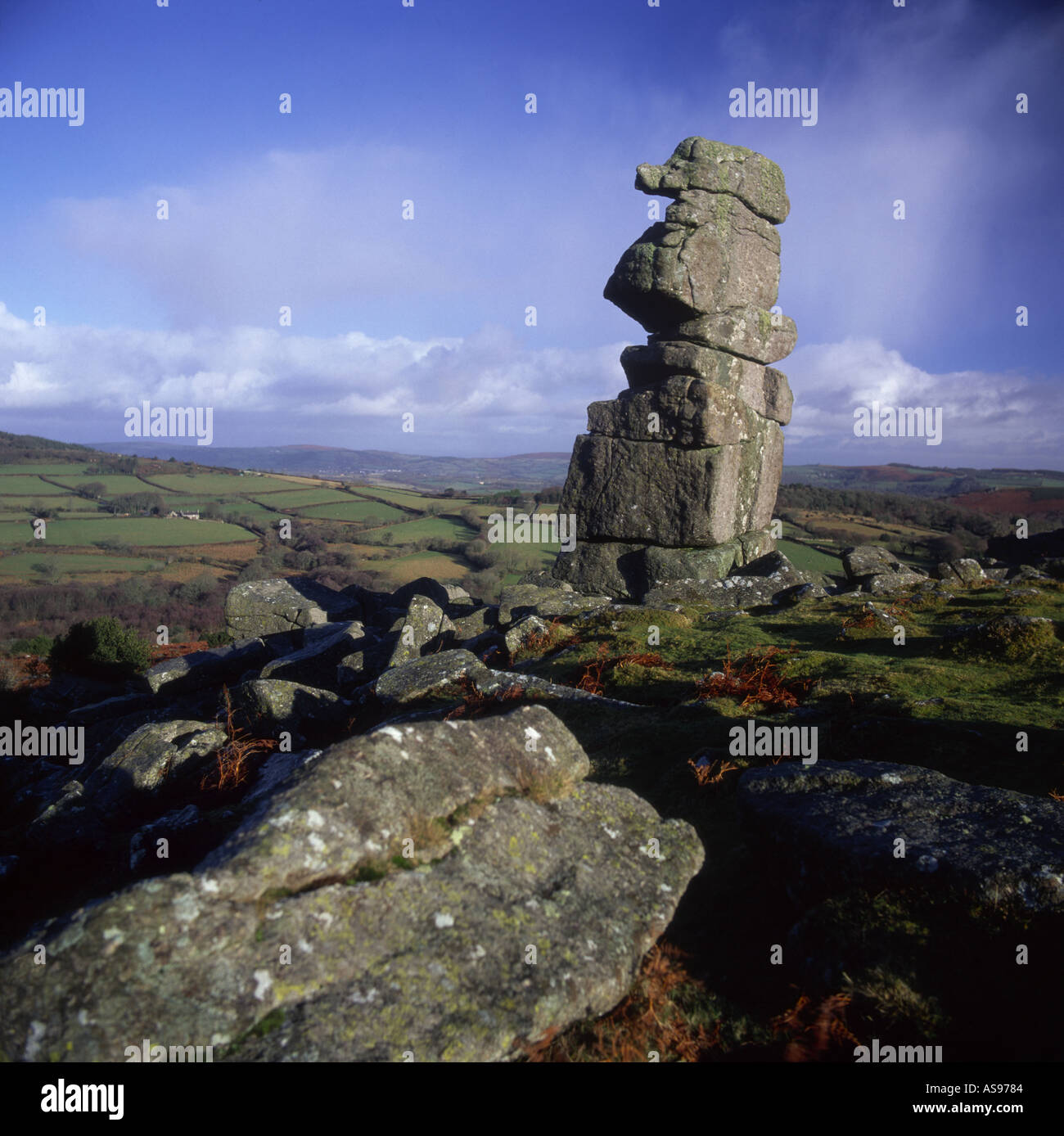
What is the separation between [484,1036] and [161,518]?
74204 mm

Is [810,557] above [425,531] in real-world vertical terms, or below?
below

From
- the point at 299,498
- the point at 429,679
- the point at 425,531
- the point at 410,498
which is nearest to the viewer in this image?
the point at 429,679

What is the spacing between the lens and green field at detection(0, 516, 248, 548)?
2227 inches

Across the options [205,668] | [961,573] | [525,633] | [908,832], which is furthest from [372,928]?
[961,573]

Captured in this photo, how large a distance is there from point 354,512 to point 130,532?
2090 centimetres

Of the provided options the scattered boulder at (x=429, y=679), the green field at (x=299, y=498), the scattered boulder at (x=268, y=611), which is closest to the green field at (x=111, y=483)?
the green field at (x=299, y=498)

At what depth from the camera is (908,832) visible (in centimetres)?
488

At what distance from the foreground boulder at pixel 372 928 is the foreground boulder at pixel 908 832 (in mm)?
794

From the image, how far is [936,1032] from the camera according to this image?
3.77 m

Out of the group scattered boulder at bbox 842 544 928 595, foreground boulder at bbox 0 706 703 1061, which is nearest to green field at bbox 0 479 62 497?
scattered boulder at bbox 842 544 928 595

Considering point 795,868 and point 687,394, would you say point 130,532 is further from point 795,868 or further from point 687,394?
point 795,868

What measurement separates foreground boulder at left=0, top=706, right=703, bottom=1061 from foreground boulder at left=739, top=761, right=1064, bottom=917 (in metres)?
0.79
